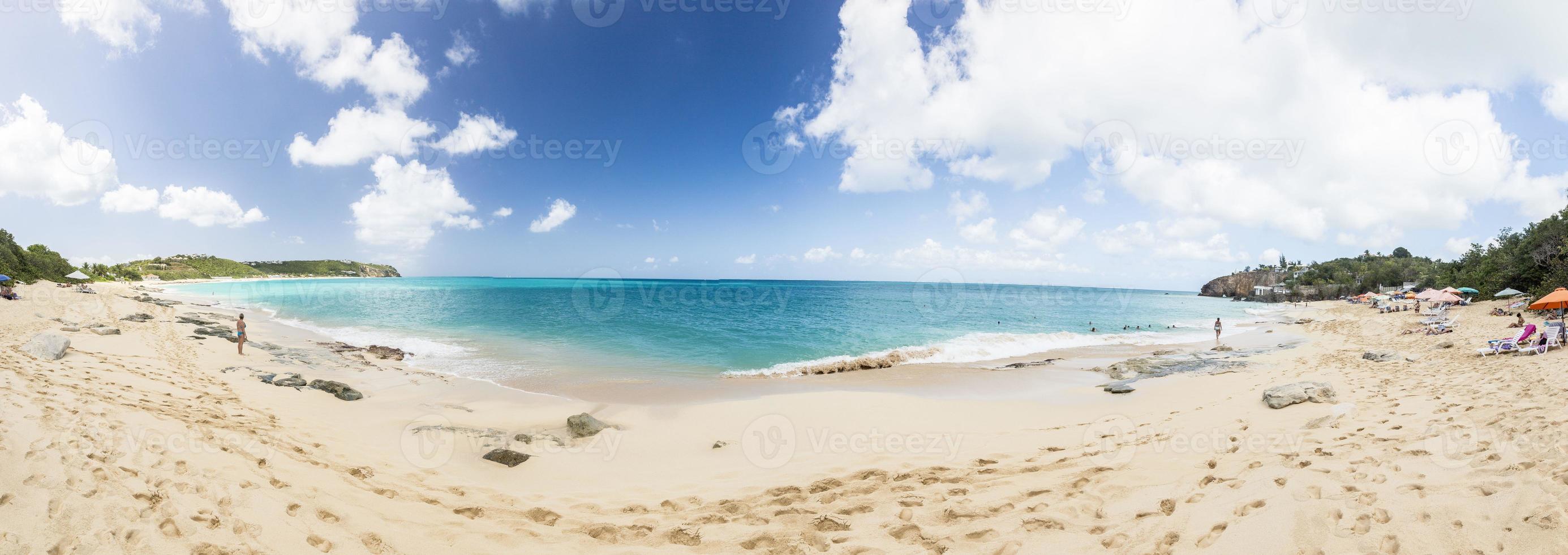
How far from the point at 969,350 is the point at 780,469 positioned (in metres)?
18.5

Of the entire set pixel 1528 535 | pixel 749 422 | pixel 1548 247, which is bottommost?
pixel 749 422

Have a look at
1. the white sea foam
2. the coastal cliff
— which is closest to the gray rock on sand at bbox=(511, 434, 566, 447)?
the white sea foam

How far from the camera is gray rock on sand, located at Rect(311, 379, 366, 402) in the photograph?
37.5 feet

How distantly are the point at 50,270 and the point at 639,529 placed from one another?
80175 millimetres

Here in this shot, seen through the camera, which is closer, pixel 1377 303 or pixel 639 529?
pixel 639 529

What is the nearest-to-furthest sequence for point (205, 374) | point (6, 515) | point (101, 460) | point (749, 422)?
point (6, 515), point (101, 460), point (749, 422), point (205, 374)

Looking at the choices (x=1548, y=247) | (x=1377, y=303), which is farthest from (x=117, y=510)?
(x=1377, y=303)

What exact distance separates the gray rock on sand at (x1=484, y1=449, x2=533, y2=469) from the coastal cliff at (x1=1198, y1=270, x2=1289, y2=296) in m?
139

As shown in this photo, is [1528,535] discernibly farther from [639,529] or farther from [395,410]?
[395,410]

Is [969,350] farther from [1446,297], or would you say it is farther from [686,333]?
[1446,297]

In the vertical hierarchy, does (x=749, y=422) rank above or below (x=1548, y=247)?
below

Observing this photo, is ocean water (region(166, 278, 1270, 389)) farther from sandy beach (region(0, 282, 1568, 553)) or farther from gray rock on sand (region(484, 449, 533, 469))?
gray rock on sand (region(484, 449, 533, 469))

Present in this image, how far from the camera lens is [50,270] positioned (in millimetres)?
46844

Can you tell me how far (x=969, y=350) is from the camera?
2380 cm
